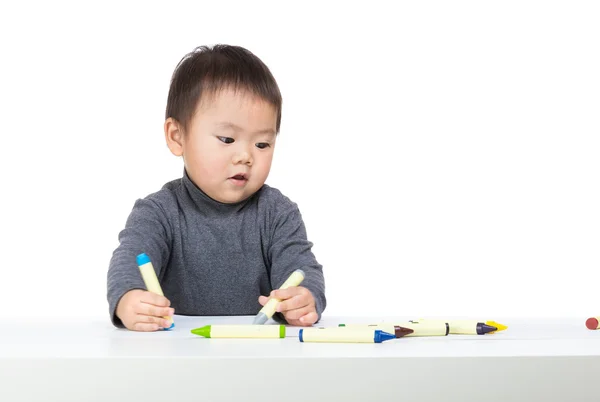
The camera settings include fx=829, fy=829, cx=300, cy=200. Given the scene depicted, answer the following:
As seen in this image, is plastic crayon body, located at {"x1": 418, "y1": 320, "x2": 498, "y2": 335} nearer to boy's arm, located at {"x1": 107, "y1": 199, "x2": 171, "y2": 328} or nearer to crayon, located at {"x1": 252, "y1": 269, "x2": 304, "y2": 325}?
crayon, located at {"x1": 252, "y1": 269, "x2": 304, "y2": 325}

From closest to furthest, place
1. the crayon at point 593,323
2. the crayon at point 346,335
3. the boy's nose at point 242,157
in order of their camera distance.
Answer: the crayon at point 346,335 < the crayon at point 593,323 < the boy's nose at point 242,157

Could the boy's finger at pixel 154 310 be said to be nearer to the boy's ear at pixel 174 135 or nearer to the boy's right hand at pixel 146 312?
the boy's right hand at pixel 146 312

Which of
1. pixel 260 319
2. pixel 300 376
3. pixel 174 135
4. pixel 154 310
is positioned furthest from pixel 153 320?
pixel 174 135

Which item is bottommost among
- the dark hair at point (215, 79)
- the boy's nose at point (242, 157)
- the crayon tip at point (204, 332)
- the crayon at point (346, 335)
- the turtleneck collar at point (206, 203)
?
the crayon tip at point (204, 332)

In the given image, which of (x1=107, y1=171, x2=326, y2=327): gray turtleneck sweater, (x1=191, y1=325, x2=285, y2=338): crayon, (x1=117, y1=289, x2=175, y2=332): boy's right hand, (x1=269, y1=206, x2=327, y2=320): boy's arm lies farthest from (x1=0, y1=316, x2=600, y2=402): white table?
(x1=107, y1=171, x2=326, y2=327): gray turtleneck sweater

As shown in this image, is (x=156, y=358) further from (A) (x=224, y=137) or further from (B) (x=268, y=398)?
(A) (x=224, y=137)


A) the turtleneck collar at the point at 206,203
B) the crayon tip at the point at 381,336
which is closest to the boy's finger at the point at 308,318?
the crayon tip at the point at 381,336

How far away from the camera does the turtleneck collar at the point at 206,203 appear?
4.75 ft

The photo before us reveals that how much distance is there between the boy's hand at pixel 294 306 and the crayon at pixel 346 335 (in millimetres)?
248

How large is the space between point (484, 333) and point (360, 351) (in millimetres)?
246

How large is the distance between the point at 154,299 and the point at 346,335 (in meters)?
0.31

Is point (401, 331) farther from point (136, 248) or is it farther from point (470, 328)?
point (136, 248)

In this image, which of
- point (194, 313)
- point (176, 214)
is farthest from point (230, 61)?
point (194, 313)

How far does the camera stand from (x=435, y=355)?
29.1 inches
